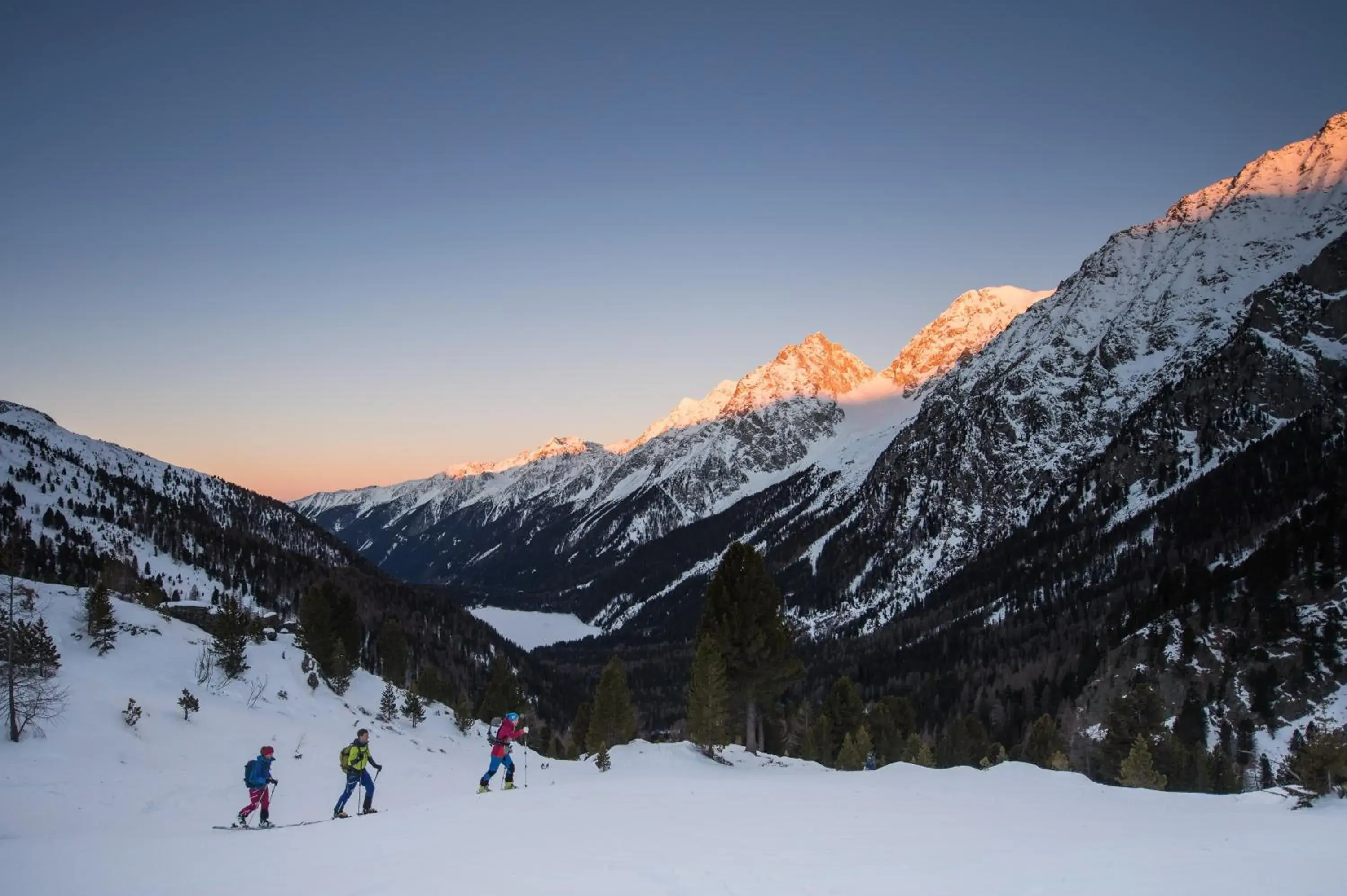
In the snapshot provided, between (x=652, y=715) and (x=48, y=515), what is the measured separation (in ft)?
451

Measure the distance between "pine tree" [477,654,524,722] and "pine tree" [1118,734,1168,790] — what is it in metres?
56.3

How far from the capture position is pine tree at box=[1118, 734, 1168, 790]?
53.2 metres

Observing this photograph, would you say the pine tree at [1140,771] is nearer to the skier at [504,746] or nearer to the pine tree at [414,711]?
the skier at [504,746]

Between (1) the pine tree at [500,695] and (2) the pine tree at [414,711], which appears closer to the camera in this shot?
(2) the pine tree at [414,711]

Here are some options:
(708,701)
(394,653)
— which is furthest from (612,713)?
(394,653)

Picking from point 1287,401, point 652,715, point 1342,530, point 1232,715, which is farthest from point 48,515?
point 1287,401

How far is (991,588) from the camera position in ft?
609

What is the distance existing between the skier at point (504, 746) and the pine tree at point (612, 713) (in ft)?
107

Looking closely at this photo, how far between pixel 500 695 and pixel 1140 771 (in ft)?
195

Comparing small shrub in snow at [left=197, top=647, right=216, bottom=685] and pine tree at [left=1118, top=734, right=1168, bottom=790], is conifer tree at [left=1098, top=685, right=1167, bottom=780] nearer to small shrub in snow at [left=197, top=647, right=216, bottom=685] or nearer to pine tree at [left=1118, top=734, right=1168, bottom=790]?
pine tree at [left=1118, top=734, right=1168, bottom=790]

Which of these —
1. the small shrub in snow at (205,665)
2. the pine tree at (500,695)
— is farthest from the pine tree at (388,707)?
the pine tree at (500,695)

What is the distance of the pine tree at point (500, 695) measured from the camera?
262ft

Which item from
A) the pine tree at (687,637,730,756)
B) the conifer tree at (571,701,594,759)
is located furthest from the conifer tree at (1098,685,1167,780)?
the conifer tree at (571,701,594,759)

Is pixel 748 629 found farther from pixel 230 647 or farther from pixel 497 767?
pixel 230 647
